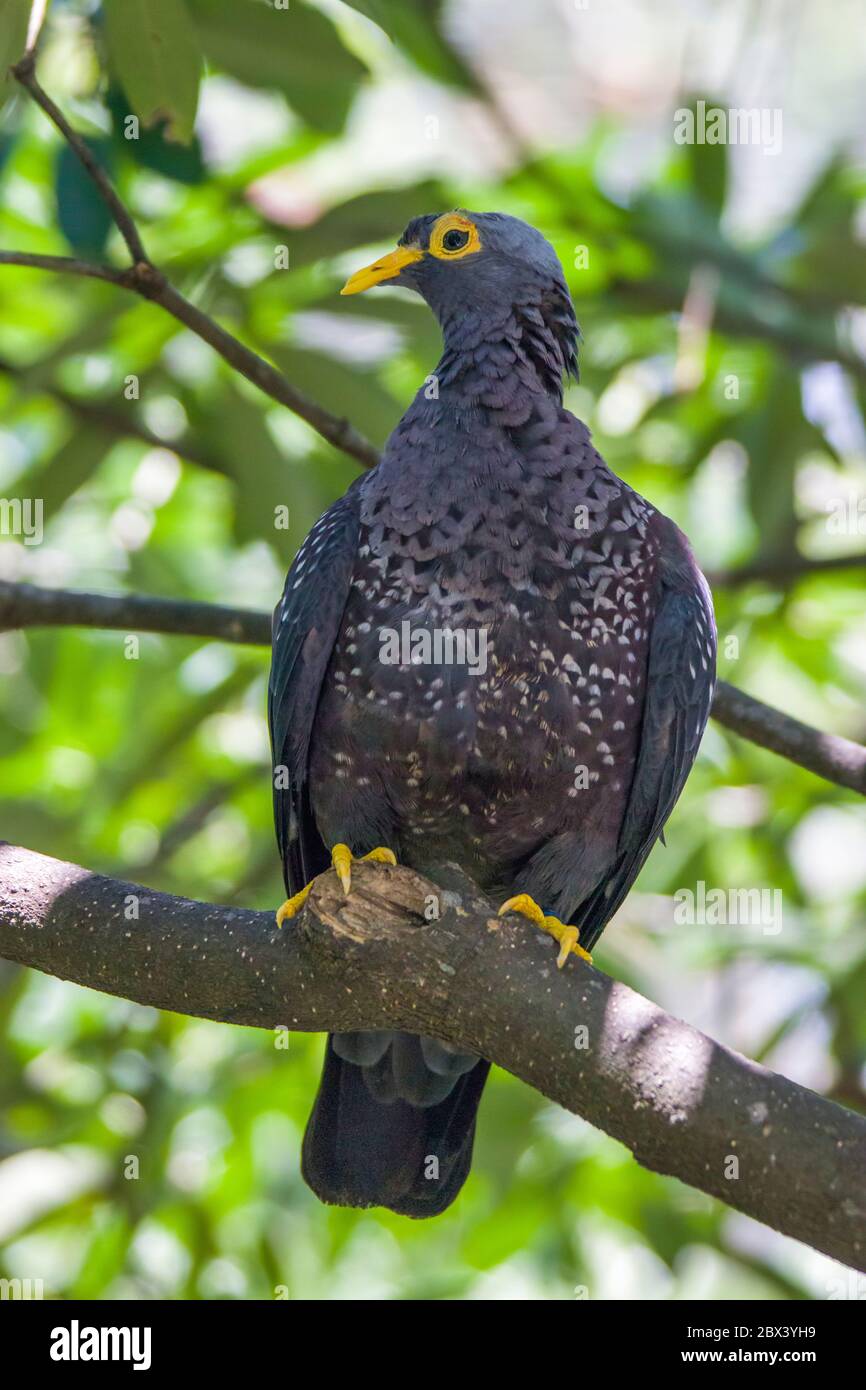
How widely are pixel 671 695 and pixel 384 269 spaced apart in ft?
4.76

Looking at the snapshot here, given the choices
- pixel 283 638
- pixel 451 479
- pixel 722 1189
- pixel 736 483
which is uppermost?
pixel 736 483

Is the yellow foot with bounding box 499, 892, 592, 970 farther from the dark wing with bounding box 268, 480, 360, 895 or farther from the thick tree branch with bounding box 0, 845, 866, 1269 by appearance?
the dark wing with bounding box 268, 480, 360, 895

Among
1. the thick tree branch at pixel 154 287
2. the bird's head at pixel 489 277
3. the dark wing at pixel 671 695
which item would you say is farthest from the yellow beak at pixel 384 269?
the dark wing at pixel 671 695

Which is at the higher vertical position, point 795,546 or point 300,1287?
point 795,546

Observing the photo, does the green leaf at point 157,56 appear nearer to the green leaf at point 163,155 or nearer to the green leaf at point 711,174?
the green leaf at point 163,155

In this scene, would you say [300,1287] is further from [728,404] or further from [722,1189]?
[722,1189]

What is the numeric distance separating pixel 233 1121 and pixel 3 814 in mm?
1489

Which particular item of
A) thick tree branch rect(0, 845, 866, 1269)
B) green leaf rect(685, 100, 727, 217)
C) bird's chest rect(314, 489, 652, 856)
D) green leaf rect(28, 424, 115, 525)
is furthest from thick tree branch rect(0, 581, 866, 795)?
green leaf rect(685, 100, 727, 217)

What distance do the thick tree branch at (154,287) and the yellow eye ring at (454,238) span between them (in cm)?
54

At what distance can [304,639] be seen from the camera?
3.64m

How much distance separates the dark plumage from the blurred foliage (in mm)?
798

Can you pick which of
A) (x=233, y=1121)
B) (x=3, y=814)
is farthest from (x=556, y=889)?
(x=233, y=1121)

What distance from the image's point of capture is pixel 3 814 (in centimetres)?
493

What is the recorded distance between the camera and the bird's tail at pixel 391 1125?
3.79m
